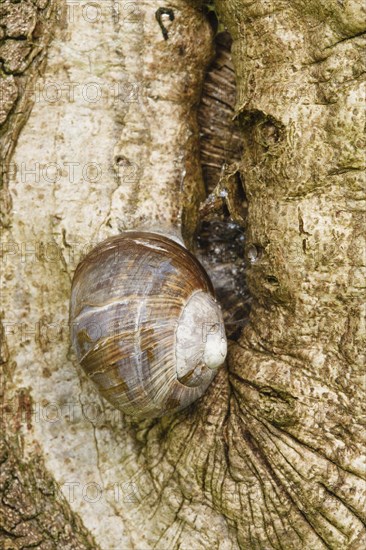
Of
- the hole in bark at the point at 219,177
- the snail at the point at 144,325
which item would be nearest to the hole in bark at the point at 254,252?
the snail at the point at 144,325

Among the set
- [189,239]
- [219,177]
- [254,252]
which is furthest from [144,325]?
[219,177]

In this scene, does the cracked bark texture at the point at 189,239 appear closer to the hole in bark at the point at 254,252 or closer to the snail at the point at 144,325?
the hole in bark at the point at 254,252

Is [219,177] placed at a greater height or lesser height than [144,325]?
greater

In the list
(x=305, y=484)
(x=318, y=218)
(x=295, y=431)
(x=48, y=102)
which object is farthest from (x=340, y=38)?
(x=305, y=484)

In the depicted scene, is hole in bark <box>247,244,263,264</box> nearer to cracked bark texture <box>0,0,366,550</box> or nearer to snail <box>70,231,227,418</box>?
cracked bark texture <box>0,0,366,550</box>

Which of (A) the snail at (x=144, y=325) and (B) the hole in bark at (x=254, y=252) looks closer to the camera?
(A) the snail at (x=144, y=325)

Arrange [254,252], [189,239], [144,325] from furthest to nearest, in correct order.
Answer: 1. [189,239]
2. [254,252]
3. [144,325]

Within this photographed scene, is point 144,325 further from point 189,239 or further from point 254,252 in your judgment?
point 189,239
